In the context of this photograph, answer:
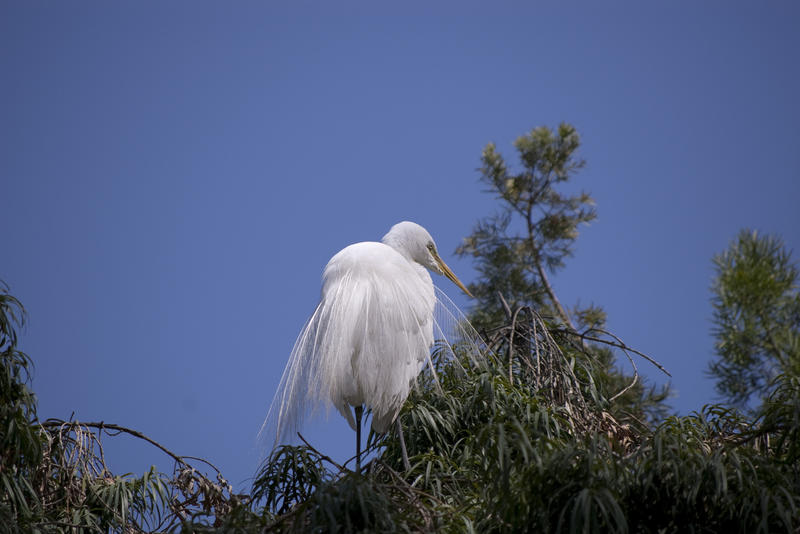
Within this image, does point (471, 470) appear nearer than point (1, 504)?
No

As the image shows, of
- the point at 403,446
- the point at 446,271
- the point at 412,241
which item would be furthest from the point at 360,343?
the point at 446,271

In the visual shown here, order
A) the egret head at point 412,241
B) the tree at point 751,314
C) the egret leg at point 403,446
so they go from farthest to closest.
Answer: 1. the tree at point 751,314
2. the egret head at point 412,241
3. the egret leg at point 403,446

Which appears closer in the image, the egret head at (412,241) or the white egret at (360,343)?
the white egret at (360,343)

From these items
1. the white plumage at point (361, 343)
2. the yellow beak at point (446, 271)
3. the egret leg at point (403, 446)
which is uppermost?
the yellow beak at point (446, 271)

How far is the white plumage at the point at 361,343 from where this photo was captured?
3000mm

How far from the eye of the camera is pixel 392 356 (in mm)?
3029

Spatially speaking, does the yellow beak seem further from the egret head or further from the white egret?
the white egret

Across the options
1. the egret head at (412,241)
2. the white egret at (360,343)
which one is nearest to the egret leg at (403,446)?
the white egret at (360,343)

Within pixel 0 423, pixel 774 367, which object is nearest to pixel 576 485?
pixel 0 423

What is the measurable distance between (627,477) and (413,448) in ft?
4.12

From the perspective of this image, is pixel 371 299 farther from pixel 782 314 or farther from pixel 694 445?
pixel 782 314

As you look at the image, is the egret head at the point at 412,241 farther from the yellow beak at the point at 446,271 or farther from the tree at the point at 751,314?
the tree at the point at 751,314

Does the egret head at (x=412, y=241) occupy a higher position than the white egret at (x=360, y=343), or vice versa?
the egret head at (x=412, y=241)

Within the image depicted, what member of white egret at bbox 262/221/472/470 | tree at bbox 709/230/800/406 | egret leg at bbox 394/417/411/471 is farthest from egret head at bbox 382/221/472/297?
tree at bbox 709/230/800/406
